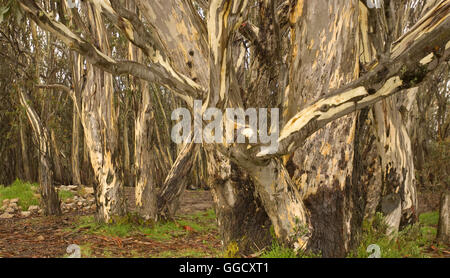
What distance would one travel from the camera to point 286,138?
354 centimetres

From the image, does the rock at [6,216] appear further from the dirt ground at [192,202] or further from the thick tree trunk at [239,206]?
the thick tree trunk at [239,206]

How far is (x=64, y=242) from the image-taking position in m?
8.01

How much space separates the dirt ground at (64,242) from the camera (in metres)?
7.56

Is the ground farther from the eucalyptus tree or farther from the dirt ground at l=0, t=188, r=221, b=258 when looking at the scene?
the eucalyptus tree

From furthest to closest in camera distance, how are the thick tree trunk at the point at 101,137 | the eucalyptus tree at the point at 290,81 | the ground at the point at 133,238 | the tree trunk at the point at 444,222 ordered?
the thick tree trunk at the point at 101,137, the tree trunk at the point at 444,222, the ground at the point at 133,238, the eucalyptus tree at the point at 290,81

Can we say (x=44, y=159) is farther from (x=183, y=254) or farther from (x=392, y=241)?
(x=392, y=241)

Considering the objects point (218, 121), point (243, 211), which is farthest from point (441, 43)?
point (243, 211)

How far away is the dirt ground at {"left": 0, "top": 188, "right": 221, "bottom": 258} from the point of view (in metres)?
7.56

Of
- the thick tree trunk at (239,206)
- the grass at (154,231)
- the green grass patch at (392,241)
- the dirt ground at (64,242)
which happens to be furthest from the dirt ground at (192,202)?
the thick tree trunk at (239,206)

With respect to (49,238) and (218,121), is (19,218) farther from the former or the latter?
(218,121)

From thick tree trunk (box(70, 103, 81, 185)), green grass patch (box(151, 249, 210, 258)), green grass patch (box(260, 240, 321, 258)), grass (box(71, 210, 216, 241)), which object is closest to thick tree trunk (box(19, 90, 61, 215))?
grass (box(71, 210, 216, 241))

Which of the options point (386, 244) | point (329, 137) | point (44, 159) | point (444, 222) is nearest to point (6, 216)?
point (44, 159)

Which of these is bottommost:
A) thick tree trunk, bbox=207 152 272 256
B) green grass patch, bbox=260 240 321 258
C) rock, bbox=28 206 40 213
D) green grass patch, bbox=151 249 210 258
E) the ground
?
green grass patch, bbox=151 249 210 258

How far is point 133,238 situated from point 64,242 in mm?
1258
